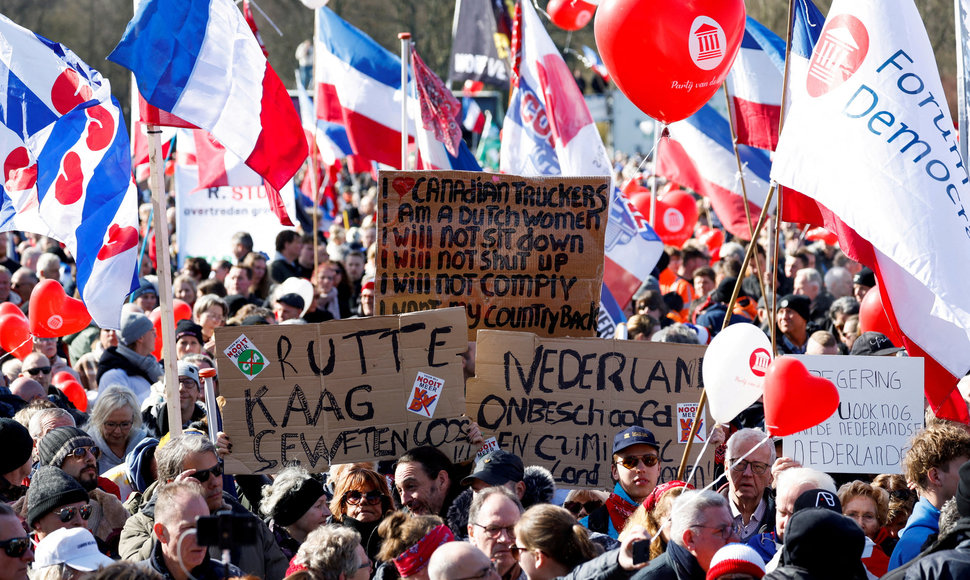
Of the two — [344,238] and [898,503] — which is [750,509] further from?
[344,238]

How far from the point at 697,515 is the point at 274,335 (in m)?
2.35

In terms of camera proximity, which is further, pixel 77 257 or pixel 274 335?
pixel 77 257

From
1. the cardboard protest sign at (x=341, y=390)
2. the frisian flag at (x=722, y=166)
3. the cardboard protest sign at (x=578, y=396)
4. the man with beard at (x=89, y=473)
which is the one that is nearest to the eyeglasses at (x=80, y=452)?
the man with beard at (x=89, y=473)

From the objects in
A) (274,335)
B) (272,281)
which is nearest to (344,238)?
(272,281)

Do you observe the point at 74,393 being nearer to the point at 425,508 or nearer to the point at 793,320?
the point at 425,508

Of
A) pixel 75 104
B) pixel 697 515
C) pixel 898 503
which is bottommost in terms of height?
pixel 898 503

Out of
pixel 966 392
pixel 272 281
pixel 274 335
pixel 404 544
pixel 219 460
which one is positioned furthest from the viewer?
pixel 272 281

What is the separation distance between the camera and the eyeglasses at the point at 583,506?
211 inches

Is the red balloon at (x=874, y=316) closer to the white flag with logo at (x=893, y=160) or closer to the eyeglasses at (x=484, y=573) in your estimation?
the white flag with logo at (x=893, y=160)

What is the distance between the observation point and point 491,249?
5902 mm

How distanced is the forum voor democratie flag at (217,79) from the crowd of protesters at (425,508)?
1.19 metres

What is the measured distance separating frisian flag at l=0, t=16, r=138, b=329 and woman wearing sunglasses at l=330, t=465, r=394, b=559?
191 cm

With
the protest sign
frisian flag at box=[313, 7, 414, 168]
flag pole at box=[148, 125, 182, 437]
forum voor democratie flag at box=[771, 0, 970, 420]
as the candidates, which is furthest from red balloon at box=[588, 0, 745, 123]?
the protest sign

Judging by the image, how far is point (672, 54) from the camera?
563cm
